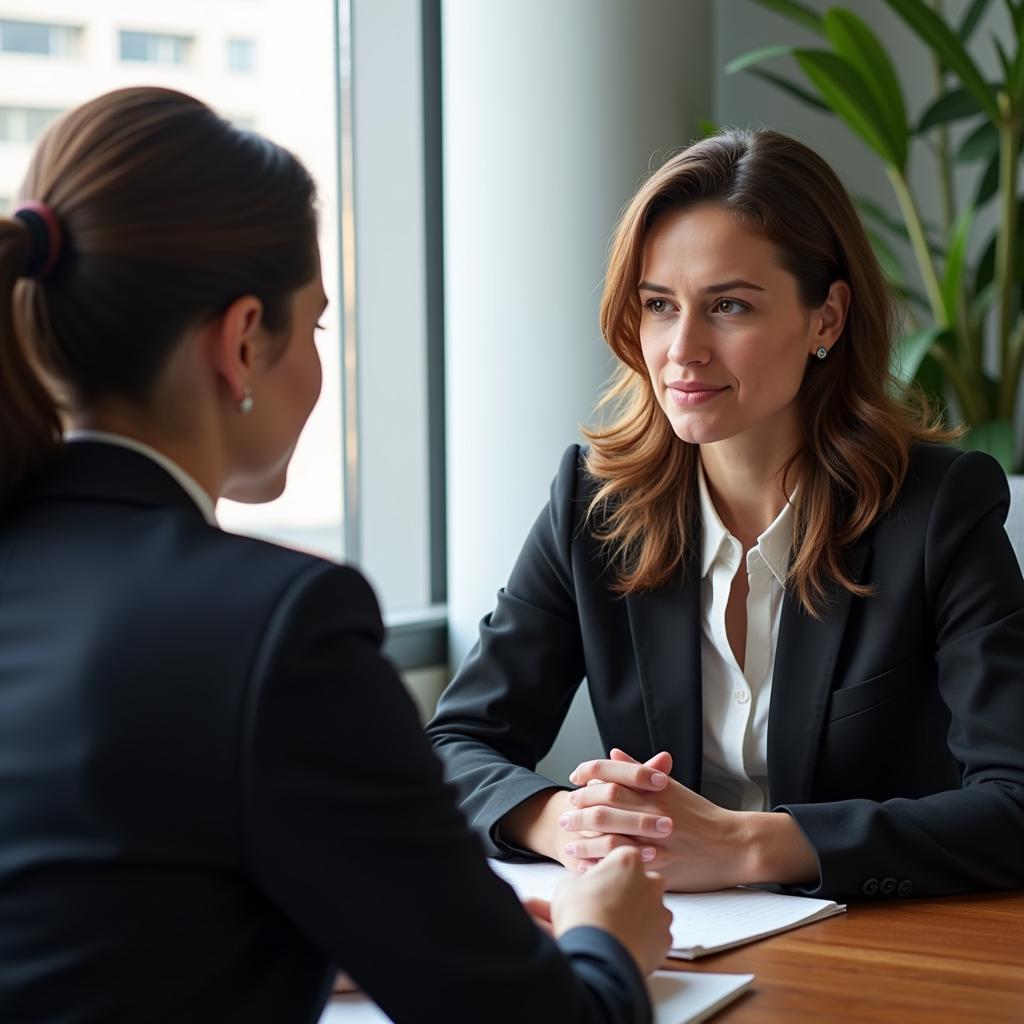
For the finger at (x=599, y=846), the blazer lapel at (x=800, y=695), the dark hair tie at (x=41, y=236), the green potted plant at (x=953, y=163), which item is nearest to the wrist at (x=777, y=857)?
the finger at (x=599, y=846)

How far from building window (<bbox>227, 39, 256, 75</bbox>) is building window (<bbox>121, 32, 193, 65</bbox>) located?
4.6 inches

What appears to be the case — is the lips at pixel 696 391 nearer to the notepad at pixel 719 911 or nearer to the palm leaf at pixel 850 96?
the notepad at pixel 719 911

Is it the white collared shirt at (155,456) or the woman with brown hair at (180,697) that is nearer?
the woman with brown hair at (180,697)

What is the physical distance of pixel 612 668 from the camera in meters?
1.92

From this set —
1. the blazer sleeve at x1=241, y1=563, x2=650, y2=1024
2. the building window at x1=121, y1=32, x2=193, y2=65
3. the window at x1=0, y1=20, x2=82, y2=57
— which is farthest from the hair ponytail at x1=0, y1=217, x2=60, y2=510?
the building window at x1=121, y1=32, x2=193, y2=65

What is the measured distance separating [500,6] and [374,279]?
0.70 meters

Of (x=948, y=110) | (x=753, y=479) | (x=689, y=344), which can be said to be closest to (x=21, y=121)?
(x=689, y=344)

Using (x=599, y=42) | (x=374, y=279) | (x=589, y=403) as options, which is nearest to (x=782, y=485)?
(x=589, y=403)

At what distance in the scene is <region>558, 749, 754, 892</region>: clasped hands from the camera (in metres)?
1.47

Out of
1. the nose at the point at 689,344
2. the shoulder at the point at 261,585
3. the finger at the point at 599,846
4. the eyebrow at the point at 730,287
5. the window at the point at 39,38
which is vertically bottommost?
the finger at the point at 599,846

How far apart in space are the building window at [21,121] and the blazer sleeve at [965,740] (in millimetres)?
1668

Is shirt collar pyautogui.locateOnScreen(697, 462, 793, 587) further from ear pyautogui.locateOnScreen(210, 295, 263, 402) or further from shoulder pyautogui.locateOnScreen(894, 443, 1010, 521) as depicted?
ear pyautogui.locateOnScreen(210, 295, 263, 402)

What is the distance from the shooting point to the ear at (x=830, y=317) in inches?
76.5

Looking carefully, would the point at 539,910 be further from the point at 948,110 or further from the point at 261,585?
the point at 948,110
